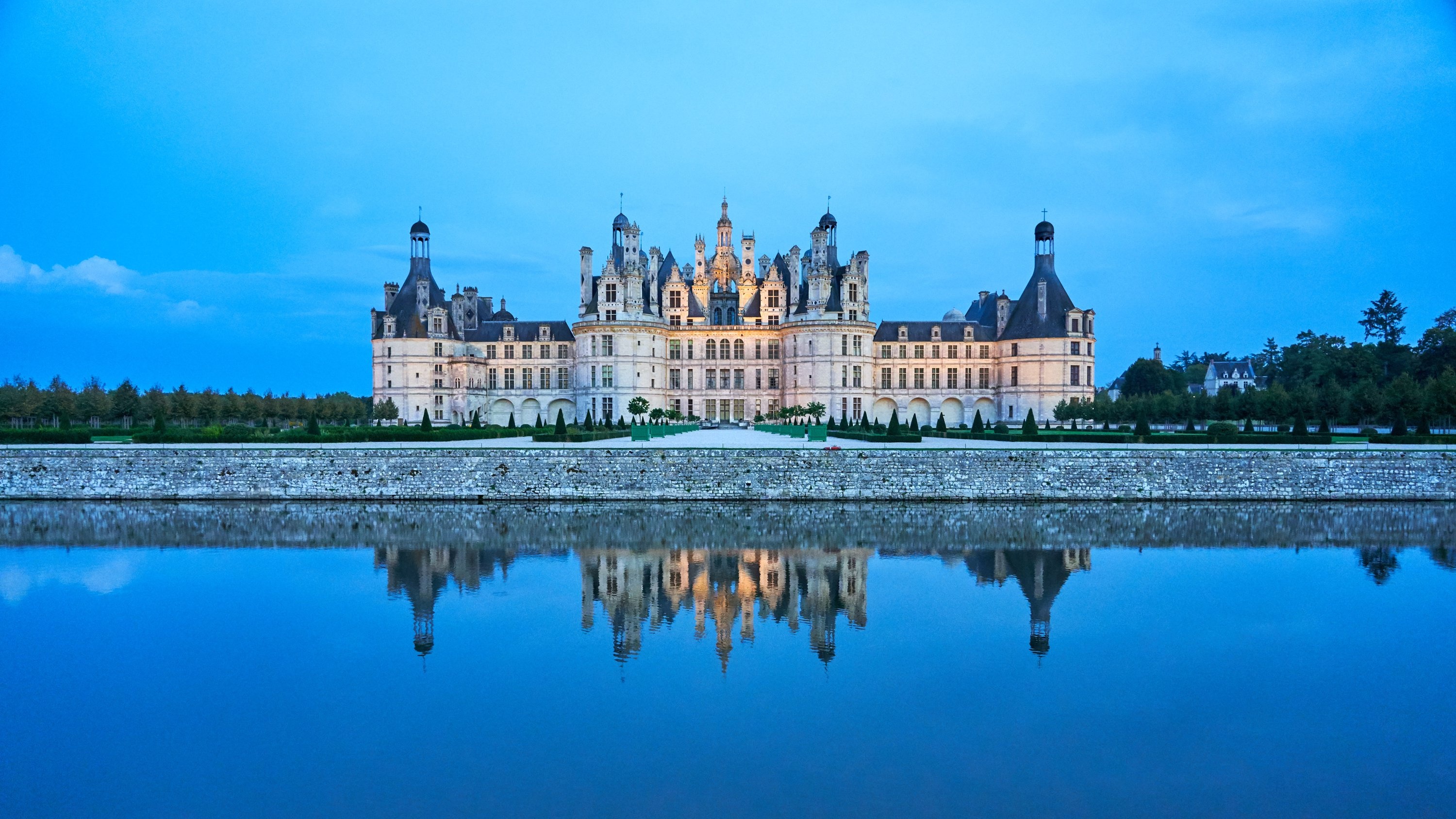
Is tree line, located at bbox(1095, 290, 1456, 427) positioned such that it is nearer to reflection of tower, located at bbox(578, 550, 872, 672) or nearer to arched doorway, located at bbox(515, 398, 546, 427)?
reflection of tower, located at bbox(578, 550, 872, 672)

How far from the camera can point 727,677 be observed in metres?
9.08

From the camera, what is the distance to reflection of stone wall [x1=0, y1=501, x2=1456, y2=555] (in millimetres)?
16531

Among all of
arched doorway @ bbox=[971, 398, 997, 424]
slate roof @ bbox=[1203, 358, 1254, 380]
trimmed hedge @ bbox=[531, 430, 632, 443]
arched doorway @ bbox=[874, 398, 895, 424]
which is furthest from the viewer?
slate roof @ bbox=[1203, 358, 1254, 380]

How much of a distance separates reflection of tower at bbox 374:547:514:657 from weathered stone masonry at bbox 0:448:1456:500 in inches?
246

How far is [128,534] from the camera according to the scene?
17469mm

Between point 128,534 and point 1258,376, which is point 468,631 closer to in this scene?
point 128,534

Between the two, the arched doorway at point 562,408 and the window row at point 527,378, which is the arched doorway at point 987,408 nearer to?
the arched doorway at point 562,408

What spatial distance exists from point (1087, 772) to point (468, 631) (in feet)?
23.4

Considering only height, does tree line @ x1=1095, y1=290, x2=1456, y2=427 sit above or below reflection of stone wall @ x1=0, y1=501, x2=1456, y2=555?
above

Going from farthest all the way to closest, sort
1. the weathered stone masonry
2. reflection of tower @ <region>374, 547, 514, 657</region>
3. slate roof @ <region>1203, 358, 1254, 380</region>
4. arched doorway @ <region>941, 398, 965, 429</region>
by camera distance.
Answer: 1. slate roof @ <region>1203, 358, 1254, 380</region>
2. arched doorway @ <region>941, 398, 965, 429</region>
3. the weathered stone masonry
4. reflection of tower @ <region>374, 547, 514, 657</region>

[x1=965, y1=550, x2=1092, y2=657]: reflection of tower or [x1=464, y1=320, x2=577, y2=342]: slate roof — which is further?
[x1=464, y1=320, x2=577, y2=342]: slate roof

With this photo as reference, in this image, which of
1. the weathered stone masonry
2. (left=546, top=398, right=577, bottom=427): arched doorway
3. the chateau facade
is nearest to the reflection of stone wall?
the weathered stone masonry

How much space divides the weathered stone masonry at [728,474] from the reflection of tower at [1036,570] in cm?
637

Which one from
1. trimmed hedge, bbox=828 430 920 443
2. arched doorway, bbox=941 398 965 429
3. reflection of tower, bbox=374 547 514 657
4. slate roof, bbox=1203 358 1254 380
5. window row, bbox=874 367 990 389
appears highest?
slate roof, bbox=1203 358 1254 380
